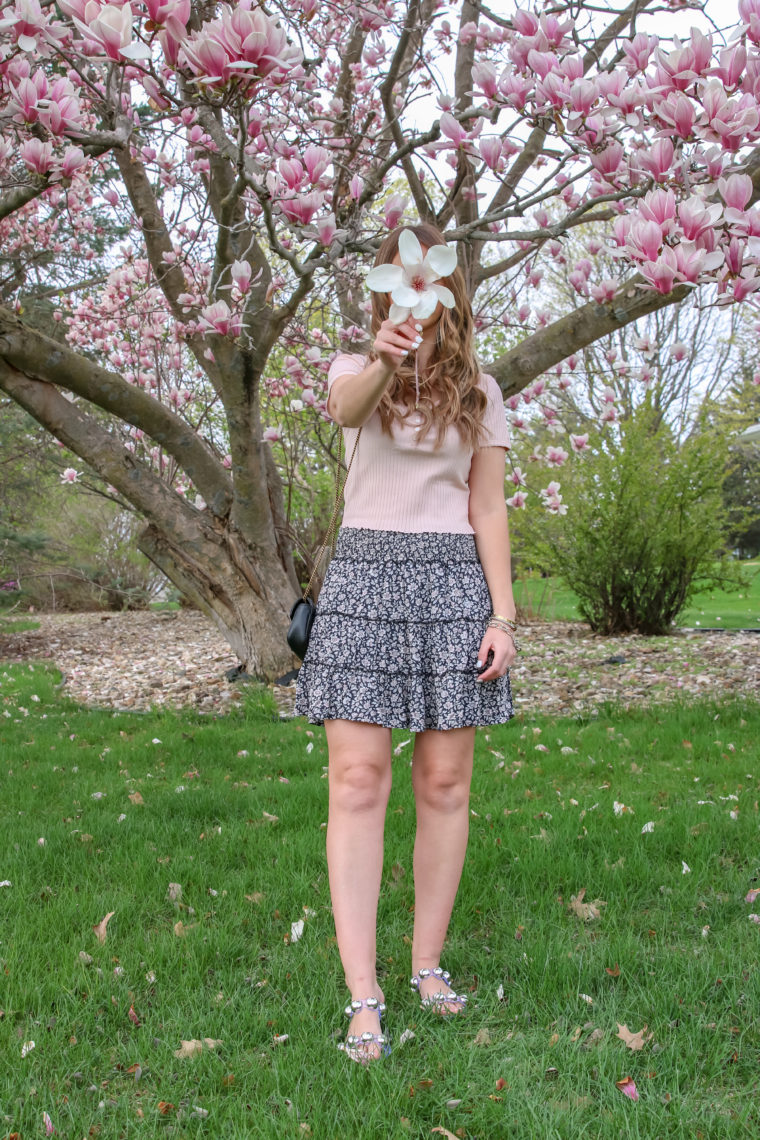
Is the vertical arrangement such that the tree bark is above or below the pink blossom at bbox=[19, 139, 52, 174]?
below

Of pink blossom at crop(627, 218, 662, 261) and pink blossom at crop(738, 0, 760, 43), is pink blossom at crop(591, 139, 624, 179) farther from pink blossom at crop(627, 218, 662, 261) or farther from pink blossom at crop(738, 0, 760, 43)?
pink blossom at crop(627, 218, 662, 261)

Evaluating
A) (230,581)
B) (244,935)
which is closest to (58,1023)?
A: (244,935)

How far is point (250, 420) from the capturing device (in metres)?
5.37

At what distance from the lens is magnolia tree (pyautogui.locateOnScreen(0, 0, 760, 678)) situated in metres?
2.26

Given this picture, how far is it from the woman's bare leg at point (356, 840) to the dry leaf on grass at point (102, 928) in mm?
752

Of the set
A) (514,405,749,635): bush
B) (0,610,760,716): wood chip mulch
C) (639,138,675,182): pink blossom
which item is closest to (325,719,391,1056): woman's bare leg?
(639,138,675,182): pink blossom

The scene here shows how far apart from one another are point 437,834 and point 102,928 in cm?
99

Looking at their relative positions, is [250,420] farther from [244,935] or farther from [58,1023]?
[58,1023]

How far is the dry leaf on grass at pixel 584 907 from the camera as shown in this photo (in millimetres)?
2439

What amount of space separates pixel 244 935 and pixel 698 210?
220cm

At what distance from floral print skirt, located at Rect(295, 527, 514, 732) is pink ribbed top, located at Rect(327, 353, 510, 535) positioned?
33 millimetres

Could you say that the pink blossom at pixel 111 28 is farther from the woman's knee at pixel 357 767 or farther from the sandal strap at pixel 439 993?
the sandal strap at pixel 439 993

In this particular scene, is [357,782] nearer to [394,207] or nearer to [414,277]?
[414,277]

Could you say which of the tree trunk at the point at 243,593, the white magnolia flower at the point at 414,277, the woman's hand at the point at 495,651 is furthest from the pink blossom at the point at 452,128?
the tree trunk at the point at 243,593
